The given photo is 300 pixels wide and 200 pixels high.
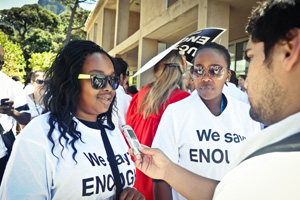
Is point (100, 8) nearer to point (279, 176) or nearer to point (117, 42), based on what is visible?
point (117, 42)

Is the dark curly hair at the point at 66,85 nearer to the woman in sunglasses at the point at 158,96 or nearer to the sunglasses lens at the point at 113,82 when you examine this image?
the sunglasses lens at the point at 113,82

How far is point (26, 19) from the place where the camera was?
3831cm

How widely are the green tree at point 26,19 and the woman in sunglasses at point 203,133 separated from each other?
39337 mm

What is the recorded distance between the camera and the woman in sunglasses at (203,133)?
2.15 m

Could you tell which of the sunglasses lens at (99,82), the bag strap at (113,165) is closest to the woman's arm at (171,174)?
the bag strap at (113,165)

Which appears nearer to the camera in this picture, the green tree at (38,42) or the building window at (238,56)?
the building window at (238,56)

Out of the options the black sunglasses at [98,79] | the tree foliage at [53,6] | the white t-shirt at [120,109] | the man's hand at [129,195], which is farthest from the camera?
the tree foliage at [53,6]

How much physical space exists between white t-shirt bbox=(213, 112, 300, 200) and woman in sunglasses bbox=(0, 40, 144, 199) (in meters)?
1.09

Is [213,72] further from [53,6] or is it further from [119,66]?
[53,6]

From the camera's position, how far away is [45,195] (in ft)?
5.27

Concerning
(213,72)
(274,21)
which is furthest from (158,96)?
(274,21)

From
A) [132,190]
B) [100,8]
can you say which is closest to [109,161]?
[132,190]

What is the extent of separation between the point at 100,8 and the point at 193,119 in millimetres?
20087

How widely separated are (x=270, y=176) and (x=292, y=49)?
1.60 ft
